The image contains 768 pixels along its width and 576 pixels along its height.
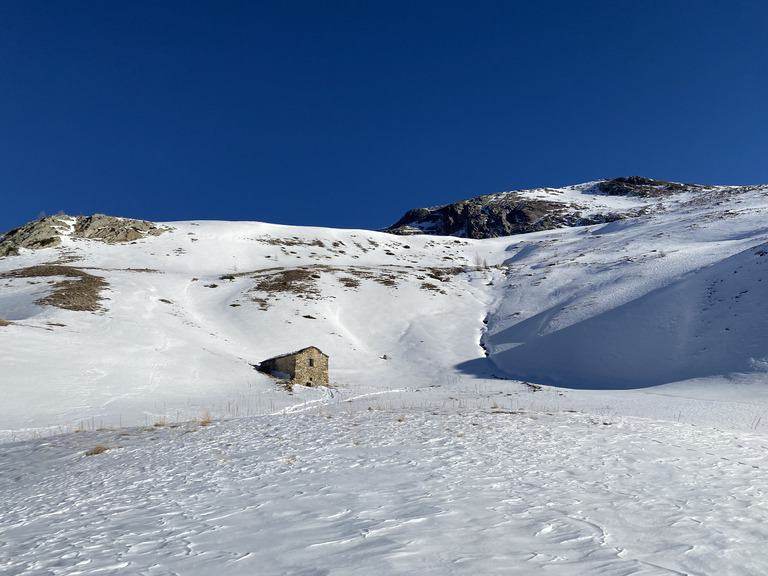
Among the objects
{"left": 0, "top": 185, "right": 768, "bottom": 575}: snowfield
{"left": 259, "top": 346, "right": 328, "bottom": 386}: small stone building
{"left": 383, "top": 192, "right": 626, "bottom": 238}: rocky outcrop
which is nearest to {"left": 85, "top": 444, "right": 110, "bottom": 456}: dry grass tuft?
{"left": 0, "top": 185, "right": 768, "bottom": 575}: snowfield

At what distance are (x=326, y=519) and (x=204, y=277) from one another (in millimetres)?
47276

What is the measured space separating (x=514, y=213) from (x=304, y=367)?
121124 mm

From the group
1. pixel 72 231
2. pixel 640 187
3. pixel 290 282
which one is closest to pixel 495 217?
pixel 640 187

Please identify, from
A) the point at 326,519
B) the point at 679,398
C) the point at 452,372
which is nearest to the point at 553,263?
the point at 452,372

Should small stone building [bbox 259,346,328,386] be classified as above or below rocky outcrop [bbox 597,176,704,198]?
below

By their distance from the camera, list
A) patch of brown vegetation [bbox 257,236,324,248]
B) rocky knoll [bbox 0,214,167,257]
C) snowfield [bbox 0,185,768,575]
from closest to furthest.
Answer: snowfield [bbox 0,185,768,575], rocky knoll [bbox 0,214,167,257], patch of brown vegetation [bbox 257,236,324,248]

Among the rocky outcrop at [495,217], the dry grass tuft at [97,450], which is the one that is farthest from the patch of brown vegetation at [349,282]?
the rocky outcrop at [495,217]

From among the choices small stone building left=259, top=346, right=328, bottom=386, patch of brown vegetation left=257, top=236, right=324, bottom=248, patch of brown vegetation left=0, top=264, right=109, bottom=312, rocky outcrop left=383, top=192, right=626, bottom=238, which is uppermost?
rocky outcrop left=383, top=192, right=626, bottom=238

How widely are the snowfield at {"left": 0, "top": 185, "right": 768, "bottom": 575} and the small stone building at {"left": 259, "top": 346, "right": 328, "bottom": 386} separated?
51.3 inches

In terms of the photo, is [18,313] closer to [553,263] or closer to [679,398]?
[679,398]

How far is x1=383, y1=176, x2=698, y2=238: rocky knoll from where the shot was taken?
125125 mm

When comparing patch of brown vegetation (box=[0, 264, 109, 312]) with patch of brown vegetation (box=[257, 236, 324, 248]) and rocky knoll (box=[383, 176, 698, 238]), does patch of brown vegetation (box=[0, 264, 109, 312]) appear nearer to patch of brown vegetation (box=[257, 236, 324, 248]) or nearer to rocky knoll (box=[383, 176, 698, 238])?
patch of brown vegetation (box=[257, 236, 324, 248])

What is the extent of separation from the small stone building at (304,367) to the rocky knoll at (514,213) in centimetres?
10230

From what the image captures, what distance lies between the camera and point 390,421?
13.8 m
